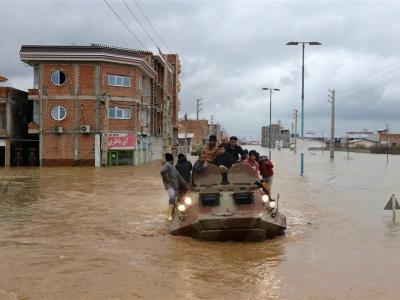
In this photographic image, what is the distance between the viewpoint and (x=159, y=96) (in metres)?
63.4

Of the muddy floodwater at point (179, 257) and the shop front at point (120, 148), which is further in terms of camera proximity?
the shop front at point (120, 148)

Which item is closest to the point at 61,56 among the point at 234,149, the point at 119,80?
the point at 119,80

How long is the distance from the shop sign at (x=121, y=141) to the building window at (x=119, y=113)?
146 cm

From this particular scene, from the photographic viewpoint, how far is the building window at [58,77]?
1770 inches

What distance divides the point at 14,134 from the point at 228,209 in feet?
129

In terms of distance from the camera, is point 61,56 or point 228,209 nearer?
point 228,209

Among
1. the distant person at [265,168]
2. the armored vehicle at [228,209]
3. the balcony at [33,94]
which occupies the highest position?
the balcony at [33,94]

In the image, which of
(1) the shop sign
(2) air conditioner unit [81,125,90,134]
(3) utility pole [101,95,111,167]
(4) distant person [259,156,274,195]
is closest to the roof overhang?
(3) utility pole [101,95,111,167]

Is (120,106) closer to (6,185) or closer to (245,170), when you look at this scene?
(6,185)

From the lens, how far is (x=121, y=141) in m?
46.2

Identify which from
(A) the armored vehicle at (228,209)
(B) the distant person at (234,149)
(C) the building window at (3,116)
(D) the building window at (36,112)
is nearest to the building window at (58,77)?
(D) the building window at (36,112)

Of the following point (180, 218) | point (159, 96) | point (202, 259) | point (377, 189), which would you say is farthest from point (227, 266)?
point (159, 96)

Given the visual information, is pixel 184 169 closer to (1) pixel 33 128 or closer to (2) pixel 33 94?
(1) pixel 33 128

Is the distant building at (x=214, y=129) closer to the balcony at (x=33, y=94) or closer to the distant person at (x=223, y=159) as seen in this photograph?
the balcony at (x=33, y=94)
